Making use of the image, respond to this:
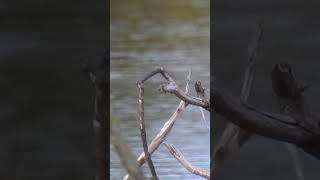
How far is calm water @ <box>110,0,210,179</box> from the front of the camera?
4.38m

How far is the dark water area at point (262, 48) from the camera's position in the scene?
14.4ft

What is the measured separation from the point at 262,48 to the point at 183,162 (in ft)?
3.31

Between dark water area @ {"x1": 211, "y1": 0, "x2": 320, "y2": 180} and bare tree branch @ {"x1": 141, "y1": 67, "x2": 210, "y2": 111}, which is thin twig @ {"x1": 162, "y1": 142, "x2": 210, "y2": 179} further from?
bare tree branch @ {"x1": 141, "y1": 67, "x2": 210, "y2": 111}

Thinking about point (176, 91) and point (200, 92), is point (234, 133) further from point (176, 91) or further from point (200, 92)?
point (176, 91)

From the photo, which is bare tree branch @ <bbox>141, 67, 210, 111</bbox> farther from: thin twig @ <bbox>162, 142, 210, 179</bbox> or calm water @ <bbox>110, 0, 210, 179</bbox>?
thin twig @ <bbox>162, 142, 210, 179</bbox>

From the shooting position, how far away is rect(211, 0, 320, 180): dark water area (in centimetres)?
439

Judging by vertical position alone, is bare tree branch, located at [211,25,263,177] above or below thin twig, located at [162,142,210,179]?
above

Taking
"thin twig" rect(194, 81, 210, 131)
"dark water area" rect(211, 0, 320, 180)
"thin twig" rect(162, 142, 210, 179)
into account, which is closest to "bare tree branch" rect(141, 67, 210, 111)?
"thin twig" rect(194, 81, 210, 131)

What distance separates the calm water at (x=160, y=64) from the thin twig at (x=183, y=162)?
29 mm

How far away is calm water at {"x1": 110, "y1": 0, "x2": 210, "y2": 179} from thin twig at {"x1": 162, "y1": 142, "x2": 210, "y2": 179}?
1.1 inches

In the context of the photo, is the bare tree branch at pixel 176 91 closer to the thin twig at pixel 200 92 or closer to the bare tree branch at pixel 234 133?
the thin twig at pixel 200 92
